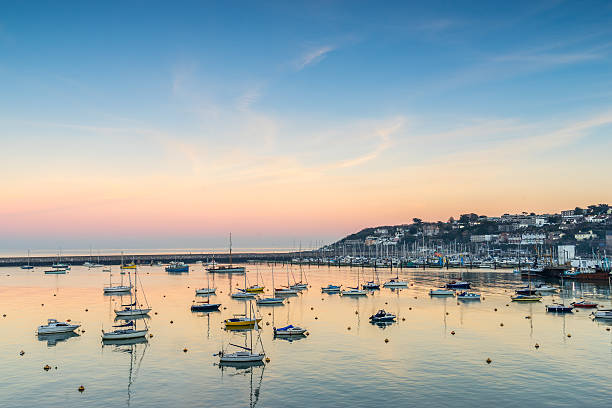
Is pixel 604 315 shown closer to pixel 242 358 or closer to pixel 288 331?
pixel 288 331

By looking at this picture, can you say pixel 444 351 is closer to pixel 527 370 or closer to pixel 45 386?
pixel 527 370

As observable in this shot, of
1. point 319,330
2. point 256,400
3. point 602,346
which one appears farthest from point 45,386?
point 602,346

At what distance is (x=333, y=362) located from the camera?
2112 inches

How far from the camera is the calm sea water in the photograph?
4288 cm

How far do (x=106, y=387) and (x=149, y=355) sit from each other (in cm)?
1136

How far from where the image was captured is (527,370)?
4997cm

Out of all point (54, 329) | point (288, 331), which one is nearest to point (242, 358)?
point (288, 331)

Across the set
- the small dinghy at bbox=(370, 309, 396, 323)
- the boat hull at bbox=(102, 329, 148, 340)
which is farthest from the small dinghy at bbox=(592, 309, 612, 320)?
the boat hull at bbox=(102, 329, 148, 340)

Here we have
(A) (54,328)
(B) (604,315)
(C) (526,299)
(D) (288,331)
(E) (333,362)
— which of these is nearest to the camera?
(E) (333,362)

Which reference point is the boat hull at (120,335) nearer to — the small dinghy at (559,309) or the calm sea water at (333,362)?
the calm sea water at (333,362)

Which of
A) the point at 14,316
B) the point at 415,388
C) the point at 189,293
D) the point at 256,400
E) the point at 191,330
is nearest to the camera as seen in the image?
the point at 256,400

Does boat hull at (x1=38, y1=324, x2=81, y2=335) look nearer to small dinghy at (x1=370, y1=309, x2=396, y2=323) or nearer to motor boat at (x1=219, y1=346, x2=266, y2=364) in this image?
motor boat at (x1=219, y1=346, x2=266, y2=364)

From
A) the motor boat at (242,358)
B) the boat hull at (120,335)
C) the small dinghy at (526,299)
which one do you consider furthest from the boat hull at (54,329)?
the small dinghy at (526,299)

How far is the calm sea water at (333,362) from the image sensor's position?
42.9 meters
